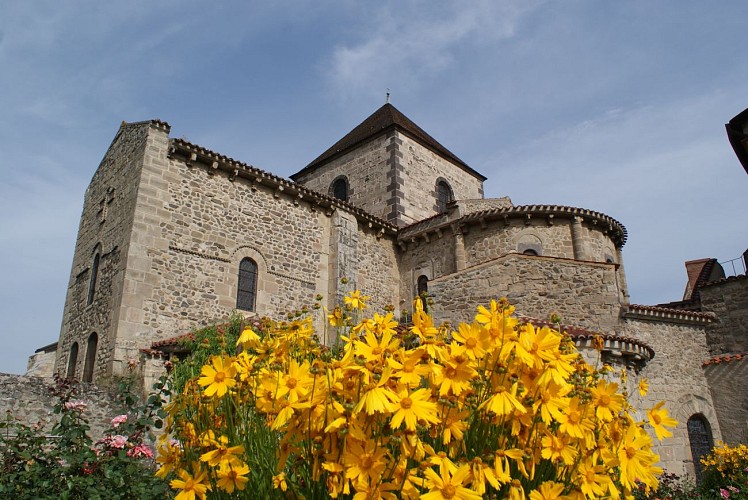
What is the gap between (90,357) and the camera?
12805mm

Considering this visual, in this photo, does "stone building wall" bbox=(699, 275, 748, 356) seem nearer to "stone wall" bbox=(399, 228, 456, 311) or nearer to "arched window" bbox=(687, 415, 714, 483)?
"arched window" bbox=(687, 415, 714, 483)

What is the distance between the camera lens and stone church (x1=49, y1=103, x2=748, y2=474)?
1092 centimetres

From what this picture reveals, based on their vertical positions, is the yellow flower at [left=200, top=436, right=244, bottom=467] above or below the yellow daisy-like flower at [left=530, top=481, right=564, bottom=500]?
above

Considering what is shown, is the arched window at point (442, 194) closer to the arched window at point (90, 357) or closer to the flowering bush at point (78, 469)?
the arched window at point (90, 357)

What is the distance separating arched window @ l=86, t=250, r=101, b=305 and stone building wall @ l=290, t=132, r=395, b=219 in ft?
30.4

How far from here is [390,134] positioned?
66.6 feet

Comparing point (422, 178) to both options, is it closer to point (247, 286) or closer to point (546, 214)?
point (546, 214)

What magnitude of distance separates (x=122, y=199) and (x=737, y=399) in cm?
1605

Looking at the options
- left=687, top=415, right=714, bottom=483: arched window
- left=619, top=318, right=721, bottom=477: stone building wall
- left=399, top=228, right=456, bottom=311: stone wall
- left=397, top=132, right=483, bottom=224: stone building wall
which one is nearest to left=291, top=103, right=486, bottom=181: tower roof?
left=397, top=132, right=483, bottom=224: stone building wall

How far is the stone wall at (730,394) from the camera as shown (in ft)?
41.2

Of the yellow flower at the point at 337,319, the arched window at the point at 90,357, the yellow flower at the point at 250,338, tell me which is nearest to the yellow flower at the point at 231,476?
the yellow flower at the point at 250,338

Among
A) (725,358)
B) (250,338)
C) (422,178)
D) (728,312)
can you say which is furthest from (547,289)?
(422,178)

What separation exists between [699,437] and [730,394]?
1429mm

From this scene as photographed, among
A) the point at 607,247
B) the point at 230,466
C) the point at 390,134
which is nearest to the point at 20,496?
the point at 230,466
